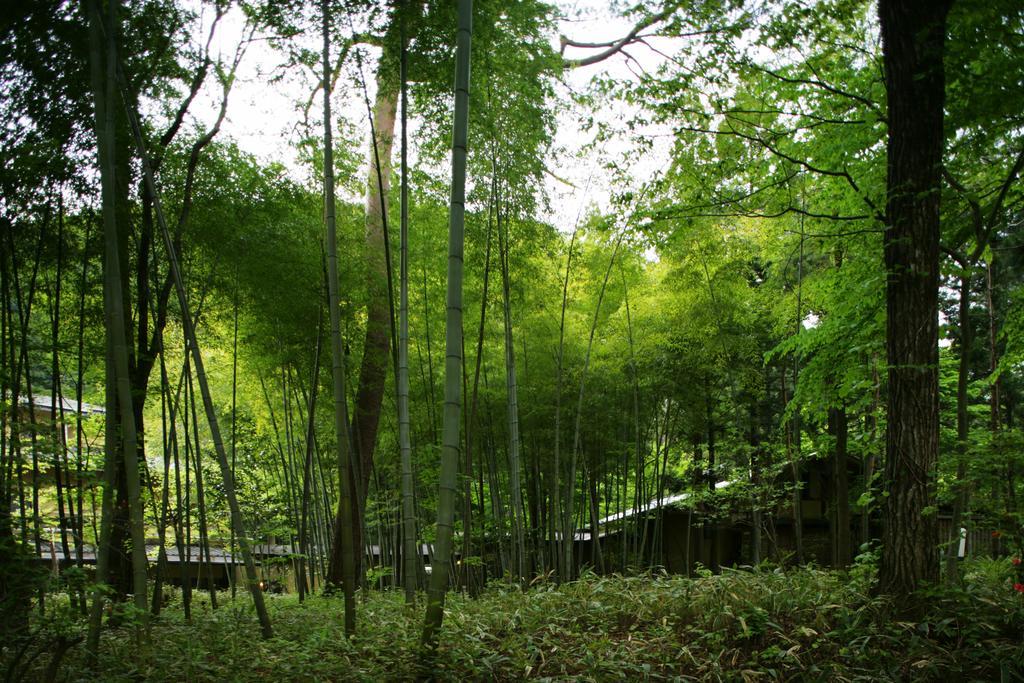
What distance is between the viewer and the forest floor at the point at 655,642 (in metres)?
3.19

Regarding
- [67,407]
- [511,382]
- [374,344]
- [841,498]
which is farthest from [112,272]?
[67,407]

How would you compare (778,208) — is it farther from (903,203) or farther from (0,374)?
(0,374)

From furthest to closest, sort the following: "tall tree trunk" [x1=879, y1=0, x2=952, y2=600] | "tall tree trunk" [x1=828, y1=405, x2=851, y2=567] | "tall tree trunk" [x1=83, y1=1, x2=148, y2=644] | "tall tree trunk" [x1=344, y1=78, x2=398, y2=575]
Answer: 1. "tall tree trunk" [x1=344, y1=78, x2=398, y2=575]
2. "tall tree trunk" [x1=828, y1=405, x2=851, y2=567]
3. "tall tree trunk" [x1=879, y1=0, x2=952, y2=600]
4. "tall tree trunk" [x1=83, y1=1, x2=148, y2=644]

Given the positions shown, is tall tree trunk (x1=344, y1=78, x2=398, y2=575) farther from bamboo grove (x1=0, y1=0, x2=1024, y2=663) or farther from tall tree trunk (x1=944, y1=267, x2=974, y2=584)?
tall tree trunk (x1=944, y1=267, x2=974, y2=584)

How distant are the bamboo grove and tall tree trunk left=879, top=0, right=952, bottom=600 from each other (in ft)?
0.05

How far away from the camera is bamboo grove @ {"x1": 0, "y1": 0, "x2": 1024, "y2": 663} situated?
360 cm

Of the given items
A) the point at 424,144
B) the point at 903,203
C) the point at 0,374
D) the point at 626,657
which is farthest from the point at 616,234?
the point at 0,374

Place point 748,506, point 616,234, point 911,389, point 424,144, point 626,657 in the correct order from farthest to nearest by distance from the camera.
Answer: point 748,506, point 616,234, point 424,144, point 911,389, point 626,657

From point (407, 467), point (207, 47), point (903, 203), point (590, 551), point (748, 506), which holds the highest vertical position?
point (207, 47)

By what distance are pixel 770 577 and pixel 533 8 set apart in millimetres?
3809

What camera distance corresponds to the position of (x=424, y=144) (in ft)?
18.5

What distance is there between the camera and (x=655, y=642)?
3590mm

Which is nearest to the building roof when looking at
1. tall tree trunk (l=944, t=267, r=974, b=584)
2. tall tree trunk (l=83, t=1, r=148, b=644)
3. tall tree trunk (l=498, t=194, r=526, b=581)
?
tall tree trunk (l=83, t=1, r=148, b=644)

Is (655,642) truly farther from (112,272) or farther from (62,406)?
(62,406)
